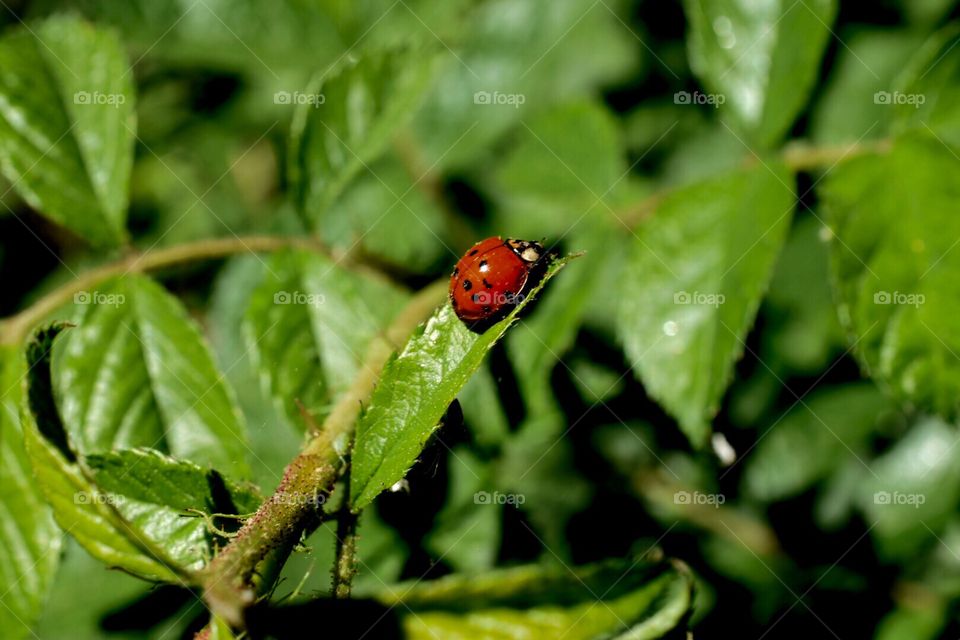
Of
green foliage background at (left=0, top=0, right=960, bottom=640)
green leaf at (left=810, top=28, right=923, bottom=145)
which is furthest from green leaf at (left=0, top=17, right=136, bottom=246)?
green leaf at (left=810, top=28, right=923, bottom=145)

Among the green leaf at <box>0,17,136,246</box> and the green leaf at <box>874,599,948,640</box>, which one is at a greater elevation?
the green leaf at <box>0,17,136,246</box>

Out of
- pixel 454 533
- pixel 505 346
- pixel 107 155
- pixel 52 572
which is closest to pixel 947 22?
pixel 505 346

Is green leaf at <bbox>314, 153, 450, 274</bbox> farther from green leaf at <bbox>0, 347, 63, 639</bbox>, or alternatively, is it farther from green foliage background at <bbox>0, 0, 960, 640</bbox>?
green leaf at <bbox>0, 347, 63, 639</bbox>

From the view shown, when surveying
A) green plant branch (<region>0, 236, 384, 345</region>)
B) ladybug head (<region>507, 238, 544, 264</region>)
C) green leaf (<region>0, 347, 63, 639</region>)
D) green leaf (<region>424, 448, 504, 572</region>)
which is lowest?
green leaf (<region>424, 448, 504, 572</region>)

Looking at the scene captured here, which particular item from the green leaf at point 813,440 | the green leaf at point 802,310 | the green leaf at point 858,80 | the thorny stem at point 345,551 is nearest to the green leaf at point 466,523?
the thorny stem at point 345,551

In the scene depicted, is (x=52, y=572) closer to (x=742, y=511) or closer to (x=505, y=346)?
(x=505, y=346)
